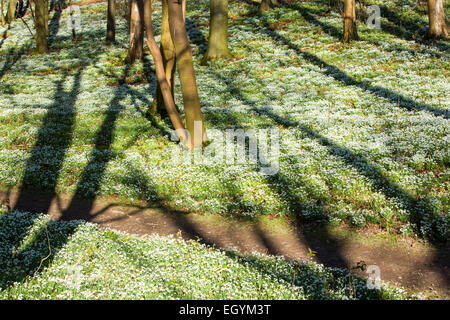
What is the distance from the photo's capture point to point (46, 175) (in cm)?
1409

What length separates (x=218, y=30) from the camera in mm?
26984

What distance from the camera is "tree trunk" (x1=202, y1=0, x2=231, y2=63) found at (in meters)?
26.8

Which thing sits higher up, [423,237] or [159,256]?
[159,256]

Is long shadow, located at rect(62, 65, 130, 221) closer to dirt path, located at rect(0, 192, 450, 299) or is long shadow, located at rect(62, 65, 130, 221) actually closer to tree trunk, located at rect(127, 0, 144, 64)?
dirt path, located at rect(0, 192, 450, 299)

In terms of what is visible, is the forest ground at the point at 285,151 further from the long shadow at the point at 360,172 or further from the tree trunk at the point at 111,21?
the tree trunk at the point at 111,21

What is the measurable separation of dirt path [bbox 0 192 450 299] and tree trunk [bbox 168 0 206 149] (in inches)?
149

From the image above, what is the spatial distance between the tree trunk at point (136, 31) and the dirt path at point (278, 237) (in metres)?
19.4

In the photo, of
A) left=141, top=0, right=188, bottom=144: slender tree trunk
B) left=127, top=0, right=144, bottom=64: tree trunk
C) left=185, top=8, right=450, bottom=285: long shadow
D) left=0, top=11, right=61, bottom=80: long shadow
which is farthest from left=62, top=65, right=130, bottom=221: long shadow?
left=0, top=11, right=61, bottom=80: long shadow

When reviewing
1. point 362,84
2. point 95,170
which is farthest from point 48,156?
point 362,84

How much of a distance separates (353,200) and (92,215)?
25.0ft

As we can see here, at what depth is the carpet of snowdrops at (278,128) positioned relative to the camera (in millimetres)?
11469

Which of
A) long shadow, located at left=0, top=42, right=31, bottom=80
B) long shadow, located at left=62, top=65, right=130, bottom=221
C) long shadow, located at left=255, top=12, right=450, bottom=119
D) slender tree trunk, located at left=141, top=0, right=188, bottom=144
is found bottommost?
long shadow, located at left=0, top=42, right=31, bottom=80
